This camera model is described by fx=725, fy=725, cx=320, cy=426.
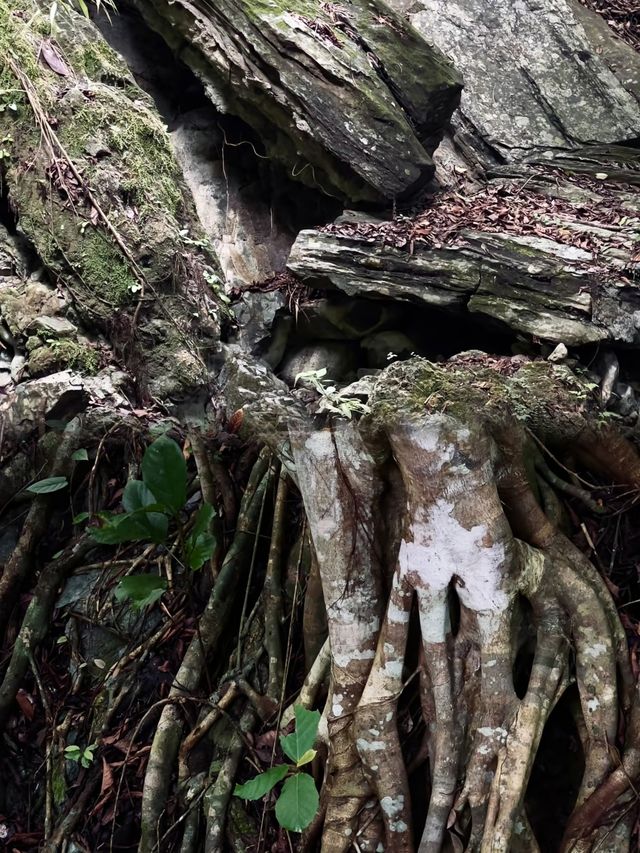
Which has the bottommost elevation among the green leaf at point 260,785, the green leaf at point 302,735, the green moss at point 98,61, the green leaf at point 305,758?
the green leaf at point 260,785

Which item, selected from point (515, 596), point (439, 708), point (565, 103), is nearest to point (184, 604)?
point (439, 708)

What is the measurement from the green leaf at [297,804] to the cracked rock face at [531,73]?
5705 millimetres

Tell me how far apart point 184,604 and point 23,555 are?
1.15m

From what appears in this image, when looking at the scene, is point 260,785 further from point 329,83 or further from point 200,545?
point 329,83

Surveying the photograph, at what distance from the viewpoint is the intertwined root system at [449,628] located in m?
2.74

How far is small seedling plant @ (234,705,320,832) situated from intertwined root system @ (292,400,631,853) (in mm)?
348

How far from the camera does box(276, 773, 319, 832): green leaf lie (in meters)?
2.53

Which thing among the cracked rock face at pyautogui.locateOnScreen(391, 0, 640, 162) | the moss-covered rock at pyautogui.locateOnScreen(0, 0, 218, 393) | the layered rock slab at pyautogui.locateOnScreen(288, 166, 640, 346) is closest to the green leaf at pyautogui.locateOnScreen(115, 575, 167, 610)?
the moss-covered rock at pyautogui.locateOnScreen(0, 0, 218, 393)

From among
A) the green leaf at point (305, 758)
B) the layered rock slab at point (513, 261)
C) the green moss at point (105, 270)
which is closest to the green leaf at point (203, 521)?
the green leaf at point (305, 758)

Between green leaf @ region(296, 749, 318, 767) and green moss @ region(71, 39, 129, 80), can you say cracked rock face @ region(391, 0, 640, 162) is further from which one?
green leaf @ region(296, 749, 318, 767)

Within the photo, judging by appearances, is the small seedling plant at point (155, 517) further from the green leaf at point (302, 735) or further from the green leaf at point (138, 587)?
the green leaf at point (302, 735)

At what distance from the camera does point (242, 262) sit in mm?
6523

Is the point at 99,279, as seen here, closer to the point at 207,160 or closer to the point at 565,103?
the point at 207,160

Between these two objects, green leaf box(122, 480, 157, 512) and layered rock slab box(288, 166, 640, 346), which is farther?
layered rock slab box(288, 166, 640, 346)
